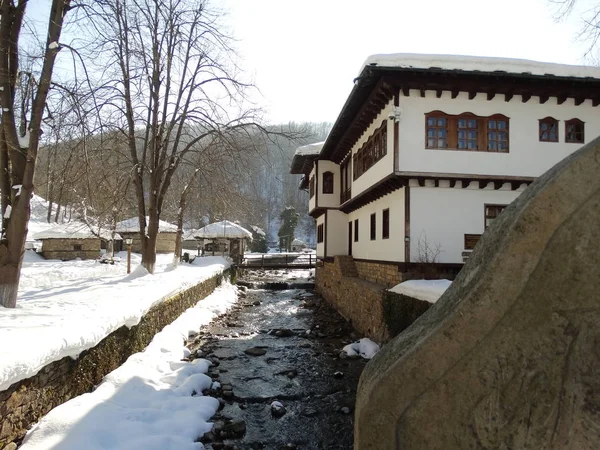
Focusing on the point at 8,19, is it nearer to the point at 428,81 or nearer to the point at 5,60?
the point at 5,60

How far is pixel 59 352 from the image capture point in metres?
4.55

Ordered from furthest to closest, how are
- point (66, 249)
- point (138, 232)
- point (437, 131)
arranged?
point (138, 232) → point (66, 249) → point (437, 131)

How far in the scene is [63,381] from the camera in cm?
480

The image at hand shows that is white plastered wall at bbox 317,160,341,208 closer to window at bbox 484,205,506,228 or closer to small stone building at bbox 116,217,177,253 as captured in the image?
window at bbox 484,205,506,228

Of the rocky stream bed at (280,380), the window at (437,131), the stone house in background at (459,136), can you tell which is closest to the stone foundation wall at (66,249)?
the rocky stream bed at (280,380)

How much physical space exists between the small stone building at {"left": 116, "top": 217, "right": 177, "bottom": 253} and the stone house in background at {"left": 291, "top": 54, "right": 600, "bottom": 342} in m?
21.7

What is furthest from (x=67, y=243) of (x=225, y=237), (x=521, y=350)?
(x=521, y=350)

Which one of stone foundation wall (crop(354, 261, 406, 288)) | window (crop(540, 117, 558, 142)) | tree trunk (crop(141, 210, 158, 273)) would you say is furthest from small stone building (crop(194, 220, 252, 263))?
window (crop(540, 117, 558, 142))

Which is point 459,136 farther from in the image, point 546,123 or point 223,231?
point 223,231

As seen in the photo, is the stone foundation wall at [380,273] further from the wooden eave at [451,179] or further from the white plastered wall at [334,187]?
the white plastered wall at [334,187]

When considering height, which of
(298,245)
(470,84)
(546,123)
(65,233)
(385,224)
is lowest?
(298,245)

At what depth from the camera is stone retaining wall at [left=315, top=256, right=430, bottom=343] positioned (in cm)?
856

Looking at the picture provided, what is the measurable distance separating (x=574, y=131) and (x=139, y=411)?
12.7 m

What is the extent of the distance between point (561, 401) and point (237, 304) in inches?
656
